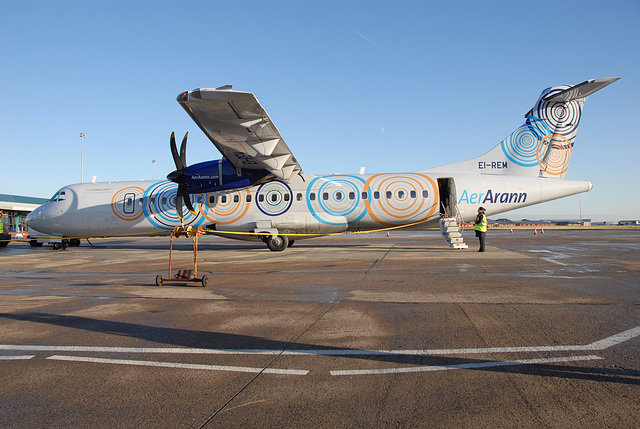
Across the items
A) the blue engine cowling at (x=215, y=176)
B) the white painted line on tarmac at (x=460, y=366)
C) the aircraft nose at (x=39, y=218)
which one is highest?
the blue engine cowling at (x=215, y=176)

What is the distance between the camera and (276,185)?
1931cm

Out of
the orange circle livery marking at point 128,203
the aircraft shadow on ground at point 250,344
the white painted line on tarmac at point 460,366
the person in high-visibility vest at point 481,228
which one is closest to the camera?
the aircraft shadow on ground at point 250,344

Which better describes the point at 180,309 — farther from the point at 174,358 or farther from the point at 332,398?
the point at 332,398

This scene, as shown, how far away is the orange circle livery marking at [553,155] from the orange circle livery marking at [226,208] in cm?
1386

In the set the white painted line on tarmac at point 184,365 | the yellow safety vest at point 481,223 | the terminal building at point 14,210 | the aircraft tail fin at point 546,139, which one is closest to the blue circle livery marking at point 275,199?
the yellow safety vest at point 481,223

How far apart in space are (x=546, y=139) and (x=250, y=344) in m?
18.7

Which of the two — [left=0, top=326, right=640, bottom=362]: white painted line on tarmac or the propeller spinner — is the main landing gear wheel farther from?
[left=0, top=326, right=640, bottom=362]: white painted line on tarmac

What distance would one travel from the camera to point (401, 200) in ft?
60.7

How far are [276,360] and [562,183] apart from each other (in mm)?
18428

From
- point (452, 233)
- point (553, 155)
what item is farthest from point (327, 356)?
point (553, 155)

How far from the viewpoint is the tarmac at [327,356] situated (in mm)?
2834

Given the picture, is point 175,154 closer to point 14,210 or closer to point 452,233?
point 452,233

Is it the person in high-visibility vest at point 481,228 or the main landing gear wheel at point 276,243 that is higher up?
the person in high-visibility vest at point 481,228

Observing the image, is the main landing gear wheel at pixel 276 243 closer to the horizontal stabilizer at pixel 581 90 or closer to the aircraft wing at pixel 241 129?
the aircraft wing at pixel 241 129
